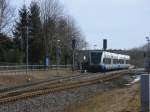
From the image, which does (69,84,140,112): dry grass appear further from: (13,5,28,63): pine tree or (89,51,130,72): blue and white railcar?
(13,5,28,63): pine tree

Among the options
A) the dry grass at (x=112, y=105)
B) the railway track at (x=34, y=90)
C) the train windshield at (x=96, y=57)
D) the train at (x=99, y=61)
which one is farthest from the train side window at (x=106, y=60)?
the dry grass at (x=112, y=105)

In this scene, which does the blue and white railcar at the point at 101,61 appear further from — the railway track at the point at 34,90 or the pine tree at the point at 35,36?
the railway track at the point at 34,90

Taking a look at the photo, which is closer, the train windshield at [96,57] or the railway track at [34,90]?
the railway track at [34,90]

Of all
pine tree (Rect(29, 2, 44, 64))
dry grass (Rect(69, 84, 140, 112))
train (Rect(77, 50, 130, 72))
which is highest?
pine tree (Rect(29, 2, 44, 64))

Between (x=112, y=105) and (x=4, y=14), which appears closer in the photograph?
(x=112, y=105)

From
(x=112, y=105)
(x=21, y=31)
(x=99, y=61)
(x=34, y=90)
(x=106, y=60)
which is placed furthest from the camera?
Result: (x=21, y=31)

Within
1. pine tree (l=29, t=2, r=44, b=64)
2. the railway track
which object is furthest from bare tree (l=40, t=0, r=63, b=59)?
the railway track

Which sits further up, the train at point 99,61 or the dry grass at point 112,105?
the train at point 99,61

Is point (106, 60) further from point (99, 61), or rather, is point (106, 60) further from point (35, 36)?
point (35, 36)

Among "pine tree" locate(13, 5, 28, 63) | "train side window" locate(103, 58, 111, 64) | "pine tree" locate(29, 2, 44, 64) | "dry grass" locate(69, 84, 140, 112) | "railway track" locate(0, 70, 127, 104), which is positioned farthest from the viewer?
"pine tree" locate(13, 5, 28, 63)

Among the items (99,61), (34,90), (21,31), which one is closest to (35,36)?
(21,31)

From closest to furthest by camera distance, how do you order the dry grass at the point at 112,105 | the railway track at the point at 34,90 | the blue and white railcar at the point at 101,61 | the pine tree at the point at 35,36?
the dry grass at the point at 112,105 < the railway track at the point at 34,90 < the blue and white railcar at the point at 101,61 < the pine tree at the point at 35,36

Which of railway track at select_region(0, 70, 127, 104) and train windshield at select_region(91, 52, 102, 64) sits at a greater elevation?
train windshield at select_region(91, 52, 102, 64)

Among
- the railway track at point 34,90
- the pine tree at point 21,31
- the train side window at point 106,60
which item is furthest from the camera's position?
the pine tree at point 21,31
